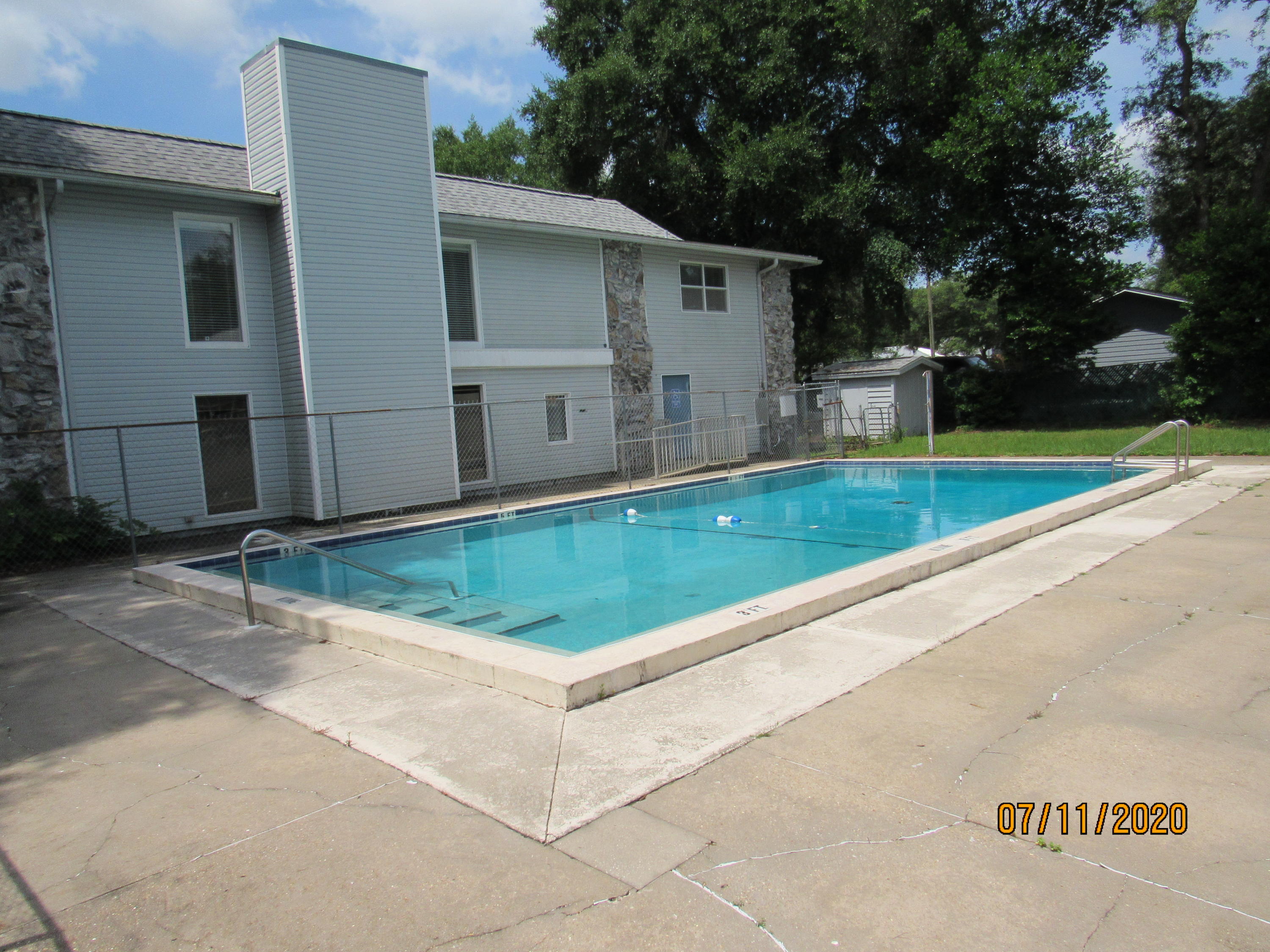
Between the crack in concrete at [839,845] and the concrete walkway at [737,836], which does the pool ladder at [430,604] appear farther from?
the crack in concrete at [839,845]

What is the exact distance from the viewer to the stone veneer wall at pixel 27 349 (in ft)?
34.5

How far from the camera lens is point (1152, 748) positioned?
11.8 ft

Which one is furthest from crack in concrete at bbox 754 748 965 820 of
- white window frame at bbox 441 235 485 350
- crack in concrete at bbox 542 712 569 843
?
white window frame at bbox 441 235 485 350

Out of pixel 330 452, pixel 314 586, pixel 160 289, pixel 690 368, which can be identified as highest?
pixel 160 289

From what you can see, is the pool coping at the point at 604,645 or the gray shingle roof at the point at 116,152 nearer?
the pool coping at the point at 604,645

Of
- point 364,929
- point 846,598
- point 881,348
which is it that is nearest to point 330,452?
point 846,598

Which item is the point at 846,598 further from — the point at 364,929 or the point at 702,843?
the point at 364,929

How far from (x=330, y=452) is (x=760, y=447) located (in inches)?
453

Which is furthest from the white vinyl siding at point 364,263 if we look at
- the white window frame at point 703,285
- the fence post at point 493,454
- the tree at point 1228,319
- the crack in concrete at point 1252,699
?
the tree at point 1228,319

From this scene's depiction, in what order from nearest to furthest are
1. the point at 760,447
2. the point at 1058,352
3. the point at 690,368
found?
the point at 690,368
the point at 760,447
the point at 1058,352

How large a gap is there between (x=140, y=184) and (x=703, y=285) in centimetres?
1216

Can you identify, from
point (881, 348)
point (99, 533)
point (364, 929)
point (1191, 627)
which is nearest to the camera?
point (364, 929)

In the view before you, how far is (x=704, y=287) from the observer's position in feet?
65.0
